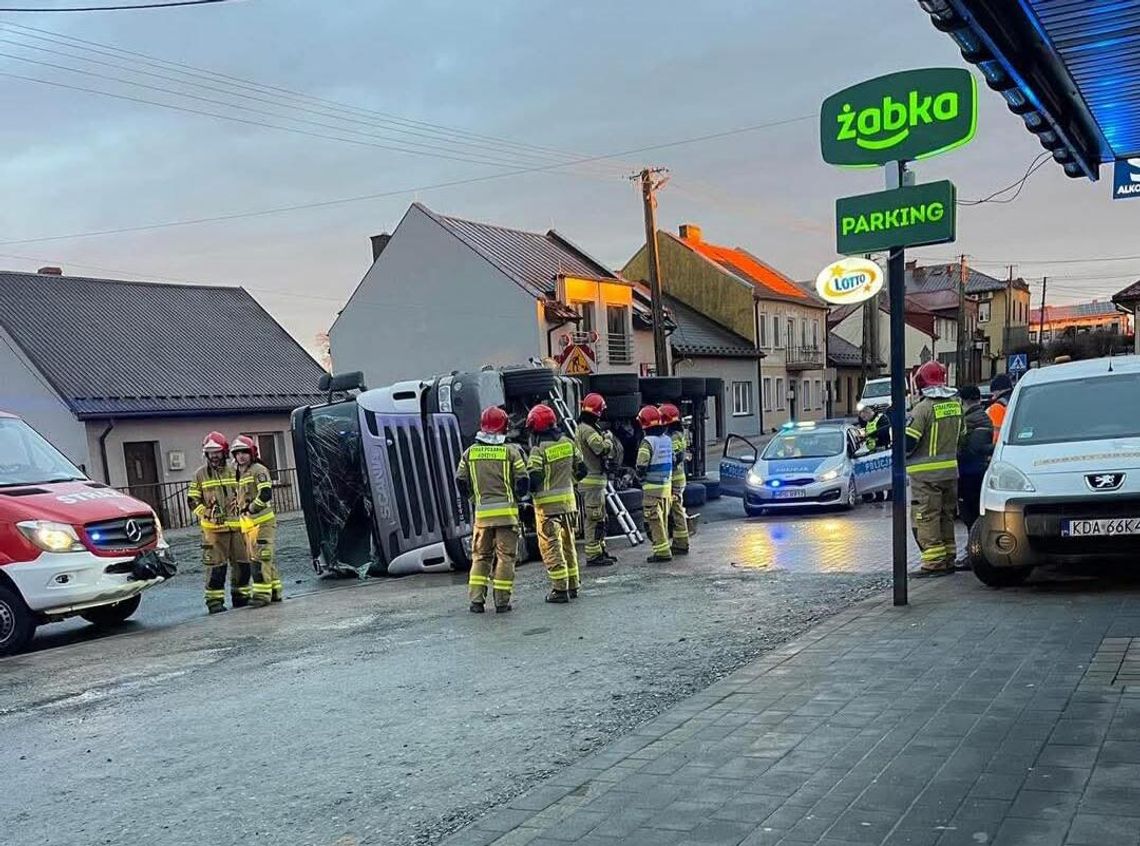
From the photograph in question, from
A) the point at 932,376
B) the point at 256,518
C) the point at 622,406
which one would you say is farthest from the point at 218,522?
the point at 932,376

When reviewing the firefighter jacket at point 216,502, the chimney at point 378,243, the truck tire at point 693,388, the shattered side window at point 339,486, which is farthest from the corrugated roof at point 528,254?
the firefighter jacket at point 216,502

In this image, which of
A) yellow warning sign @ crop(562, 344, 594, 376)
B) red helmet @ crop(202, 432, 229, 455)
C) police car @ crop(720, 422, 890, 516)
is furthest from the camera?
yellow warning sign @ crop(562, 344, 594, 376)

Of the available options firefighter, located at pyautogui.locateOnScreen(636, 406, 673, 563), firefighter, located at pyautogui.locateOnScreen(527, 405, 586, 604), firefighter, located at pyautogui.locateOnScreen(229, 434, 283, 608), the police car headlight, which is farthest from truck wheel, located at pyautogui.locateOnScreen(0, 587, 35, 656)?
firefighter, located at pyautogui.locateOnScreen(636, 406, 673, 563)

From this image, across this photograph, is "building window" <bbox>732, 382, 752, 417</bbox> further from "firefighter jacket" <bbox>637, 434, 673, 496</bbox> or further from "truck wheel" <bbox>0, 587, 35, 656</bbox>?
"truck wheel" <bbox>0, 587, 35, 656</bbox>

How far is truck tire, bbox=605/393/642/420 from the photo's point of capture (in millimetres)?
15930

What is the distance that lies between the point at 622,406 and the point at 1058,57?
1013 centimetres

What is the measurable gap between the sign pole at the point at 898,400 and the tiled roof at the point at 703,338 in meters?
35.3

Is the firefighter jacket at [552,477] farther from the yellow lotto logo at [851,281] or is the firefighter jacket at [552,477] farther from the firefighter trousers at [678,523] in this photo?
the yellow lotto logo at [851,281]

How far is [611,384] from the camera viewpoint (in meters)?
16.1

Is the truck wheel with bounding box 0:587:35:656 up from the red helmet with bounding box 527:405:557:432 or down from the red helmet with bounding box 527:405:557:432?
down

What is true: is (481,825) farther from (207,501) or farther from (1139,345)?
(1139,345)

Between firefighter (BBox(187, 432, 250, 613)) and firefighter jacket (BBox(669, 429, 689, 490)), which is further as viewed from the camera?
firefighter jacket (BBox(669, 429, 689, 490))

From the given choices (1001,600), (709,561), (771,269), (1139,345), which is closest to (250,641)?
(709,561)

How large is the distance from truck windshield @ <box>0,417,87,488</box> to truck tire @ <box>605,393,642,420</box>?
7937 mm
